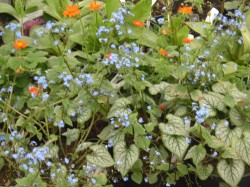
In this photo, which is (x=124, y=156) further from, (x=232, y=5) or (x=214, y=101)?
(x=232, y=5)

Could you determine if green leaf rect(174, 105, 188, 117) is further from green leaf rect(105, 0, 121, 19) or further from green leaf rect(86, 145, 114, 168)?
green leaf rect(105, 0, 121, 19)

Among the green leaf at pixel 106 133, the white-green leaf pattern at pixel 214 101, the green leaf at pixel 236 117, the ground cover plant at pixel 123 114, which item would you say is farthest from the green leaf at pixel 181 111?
the green leaf at pixel 106 133

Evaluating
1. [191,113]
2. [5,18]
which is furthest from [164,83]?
[5,18]

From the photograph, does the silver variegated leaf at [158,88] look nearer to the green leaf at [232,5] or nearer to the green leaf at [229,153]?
the green leaf at [229,153]

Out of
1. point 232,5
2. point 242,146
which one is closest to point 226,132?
point 242,146

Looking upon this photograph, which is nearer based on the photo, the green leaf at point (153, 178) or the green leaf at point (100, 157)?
the green leaf at point (100, 157)

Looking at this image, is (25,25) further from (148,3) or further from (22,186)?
(22,186)

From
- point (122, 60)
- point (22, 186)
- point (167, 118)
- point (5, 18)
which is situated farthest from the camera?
point (5, 18)
